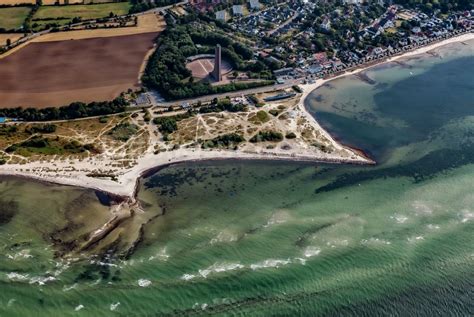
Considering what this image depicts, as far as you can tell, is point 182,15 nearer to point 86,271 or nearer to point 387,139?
point 387,139

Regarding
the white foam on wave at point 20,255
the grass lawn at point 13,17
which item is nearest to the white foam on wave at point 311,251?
the white foam on wave at point 20,255

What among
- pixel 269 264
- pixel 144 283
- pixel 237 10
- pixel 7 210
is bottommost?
pixel 269 264

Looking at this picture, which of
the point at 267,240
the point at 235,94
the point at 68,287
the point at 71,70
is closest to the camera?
the point at 68,287

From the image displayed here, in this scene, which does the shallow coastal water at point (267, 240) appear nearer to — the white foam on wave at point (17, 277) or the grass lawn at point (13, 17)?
the white foam on wave at point (17, 277)

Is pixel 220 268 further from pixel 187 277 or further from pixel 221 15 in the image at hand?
pixel 221 15

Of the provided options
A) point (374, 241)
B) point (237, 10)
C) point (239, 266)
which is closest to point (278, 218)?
point (239, 266)

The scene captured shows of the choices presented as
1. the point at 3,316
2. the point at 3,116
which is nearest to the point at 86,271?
the point at 3,316
